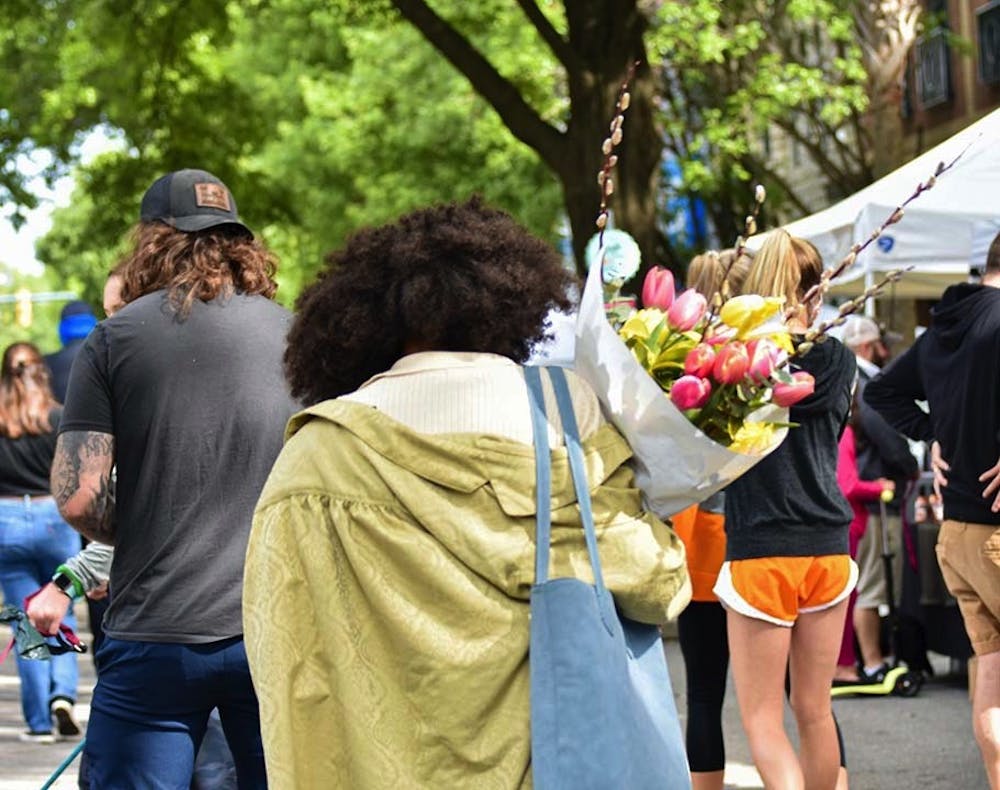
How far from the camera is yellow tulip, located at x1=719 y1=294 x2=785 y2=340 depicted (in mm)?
3273

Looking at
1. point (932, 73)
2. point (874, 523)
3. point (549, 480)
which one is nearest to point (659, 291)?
point (549, 480)

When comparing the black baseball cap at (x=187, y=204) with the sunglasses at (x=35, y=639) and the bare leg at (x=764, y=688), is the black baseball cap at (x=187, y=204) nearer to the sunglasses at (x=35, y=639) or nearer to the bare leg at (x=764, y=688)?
the sunglasses at (x=35, y=639)

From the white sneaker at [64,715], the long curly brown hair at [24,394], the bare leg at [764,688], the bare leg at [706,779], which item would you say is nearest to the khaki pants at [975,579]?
the bare leg at [764,688]

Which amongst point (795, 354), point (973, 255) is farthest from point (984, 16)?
point (795, 354)

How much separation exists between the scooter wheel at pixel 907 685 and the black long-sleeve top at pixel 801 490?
4.98 meters

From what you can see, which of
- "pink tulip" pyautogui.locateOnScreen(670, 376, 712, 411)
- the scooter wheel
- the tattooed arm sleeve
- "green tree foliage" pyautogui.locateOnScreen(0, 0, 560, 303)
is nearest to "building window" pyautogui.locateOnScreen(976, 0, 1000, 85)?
"green tree foliage" pyautogui.locateOnScreen(0, 0, 560, 303)

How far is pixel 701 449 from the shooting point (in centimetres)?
316

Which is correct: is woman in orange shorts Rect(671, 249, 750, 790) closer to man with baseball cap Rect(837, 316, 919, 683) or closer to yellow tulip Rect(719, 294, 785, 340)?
yellow tulip Rect(719, 294, 785, 340)

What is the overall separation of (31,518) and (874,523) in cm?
459

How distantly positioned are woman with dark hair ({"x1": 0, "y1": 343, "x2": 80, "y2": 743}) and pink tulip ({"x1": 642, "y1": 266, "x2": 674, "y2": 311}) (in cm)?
599

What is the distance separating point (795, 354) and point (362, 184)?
28424 mm

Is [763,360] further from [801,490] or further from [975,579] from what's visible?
[975,579]

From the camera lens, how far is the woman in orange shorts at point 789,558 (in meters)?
5.24

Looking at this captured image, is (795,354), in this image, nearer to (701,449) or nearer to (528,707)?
(701,449)
